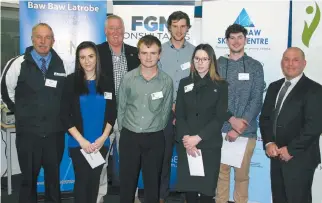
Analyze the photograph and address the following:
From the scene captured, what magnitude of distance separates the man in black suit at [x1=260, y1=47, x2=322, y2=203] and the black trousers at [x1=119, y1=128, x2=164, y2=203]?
0.99 metres

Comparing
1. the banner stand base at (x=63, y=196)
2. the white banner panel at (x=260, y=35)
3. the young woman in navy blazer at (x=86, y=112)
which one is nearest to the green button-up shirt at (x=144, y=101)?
the young woman in navy blazer at (x=86, y=112)

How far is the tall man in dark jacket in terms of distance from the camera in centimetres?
307

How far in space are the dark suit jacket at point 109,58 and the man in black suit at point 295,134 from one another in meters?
1.48

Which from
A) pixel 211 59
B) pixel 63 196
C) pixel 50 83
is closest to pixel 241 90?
pixel 211 59

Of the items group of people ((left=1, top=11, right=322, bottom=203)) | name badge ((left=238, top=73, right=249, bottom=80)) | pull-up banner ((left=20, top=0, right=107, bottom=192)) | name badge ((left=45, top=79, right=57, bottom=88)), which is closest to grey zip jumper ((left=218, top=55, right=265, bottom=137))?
name badge ((left=238, top=73, right=249, bottom=80))

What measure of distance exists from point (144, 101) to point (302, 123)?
4.36ft

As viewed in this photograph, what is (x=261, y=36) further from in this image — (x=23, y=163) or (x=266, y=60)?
(x=23, y=163)

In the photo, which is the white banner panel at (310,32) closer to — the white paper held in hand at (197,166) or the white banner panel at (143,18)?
the white banner panel at (143,18)

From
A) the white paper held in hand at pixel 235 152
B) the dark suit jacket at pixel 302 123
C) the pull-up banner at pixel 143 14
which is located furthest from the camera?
the pull-up banner at pixel 143 14

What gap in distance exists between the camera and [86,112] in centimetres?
276

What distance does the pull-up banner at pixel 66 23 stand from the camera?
389cm

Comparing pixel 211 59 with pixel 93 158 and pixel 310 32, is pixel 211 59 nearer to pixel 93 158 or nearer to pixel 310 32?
pixel 93 158

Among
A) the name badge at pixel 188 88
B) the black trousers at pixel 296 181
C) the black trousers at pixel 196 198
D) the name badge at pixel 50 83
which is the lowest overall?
the black trousers at pixel 196 198

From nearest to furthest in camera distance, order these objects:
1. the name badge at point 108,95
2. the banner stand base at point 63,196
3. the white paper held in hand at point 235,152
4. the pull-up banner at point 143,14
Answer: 1. the name badge at point 108,95
2. the white paper held in hand at point 235,152
3. the banner stand base at point 63,196
4. the pull-up banner at point 143,14
